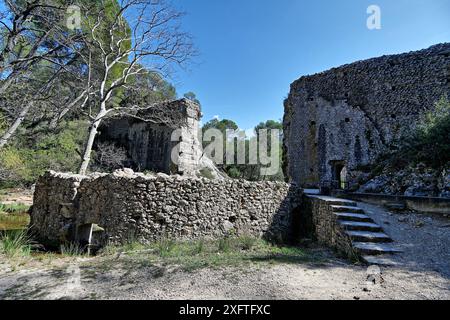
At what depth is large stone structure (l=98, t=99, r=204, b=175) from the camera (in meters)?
13.9

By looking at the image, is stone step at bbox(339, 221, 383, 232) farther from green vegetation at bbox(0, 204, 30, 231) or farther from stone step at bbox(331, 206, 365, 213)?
green vegetation at bbox(0, 204, 30, 231)

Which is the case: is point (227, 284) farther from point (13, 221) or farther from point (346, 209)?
point (13, 221)

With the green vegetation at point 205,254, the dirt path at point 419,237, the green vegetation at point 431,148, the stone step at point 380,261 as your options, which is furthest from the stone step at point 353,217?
the green vegetation at point 431,148

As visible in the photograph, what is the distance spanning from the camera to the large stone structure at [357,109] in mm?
12711

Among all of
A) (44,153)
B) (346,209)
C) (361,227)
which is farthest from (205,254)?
(44,153)

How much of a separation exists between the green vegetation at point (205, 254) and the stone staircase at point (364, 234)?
0.80 meters

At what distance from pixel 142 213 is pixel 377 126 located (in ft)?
43.0

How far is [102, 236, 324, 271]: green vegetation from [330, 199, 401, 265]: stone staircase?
2.61ft

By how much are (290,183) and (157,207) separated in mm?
4482

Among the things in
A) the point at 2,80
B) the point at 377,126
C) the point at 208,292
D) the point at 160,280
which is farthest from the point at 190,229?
the point at 377,126

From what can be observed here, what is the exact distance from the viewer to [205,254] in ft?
16.8

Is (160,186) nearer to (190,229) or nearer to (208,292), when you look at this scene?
(190,229)

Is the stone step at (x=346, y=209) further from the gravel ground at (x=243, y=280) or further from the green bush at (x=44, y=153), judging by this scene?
the green bush at (x=44, y=153)
